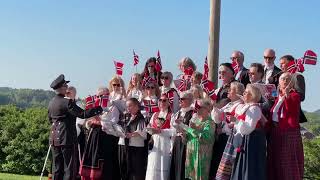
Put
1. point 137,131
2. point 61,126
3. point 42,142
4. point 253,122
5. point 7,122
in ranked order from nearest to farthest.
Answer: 1. point 253,122
2. point 137,131
3. point 61,126
4. point 42,142
5. point 7,122

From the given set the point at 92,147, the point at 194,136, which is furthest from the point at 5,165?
the point at 194,136

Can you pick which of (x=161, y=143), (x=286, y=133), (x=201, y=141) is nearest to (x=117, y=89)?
(x=161, y=143)

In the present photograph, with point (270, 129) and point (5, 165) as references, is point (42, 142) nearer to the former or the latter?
point (5, 165)

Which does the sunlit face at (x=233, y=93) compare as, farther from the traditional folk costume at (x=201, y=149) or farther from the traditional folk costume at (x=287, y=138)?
the traditional folk costume at (x=287, y=138)

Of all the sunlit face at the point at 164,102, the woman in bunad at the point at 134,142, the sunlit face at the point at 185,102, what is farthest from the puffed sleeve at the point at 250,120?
the woman in bunad at the point at 134,142

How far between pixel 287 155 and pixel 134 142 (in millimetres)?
2742

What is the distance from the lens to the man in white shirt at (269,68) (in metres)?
7.84

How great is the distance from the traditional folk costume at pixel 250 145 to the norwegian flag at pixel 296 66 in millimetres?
869

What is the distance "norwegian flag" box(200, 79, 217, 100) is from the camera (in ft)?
26.7

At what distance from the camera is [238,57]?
8391 mm

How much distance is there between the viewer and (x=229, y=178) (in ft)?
23.4

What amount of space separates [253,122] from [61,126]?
12.1ft

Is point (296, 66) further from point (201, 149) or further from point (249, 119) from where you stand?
point (201, 149)

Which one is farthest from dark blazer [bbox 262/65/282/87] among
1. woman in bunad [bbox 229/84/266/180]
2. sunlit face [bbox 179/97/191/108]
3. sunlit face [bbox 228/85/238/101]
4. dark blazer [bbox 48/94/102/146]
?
dark blazer [bbox 48/94/102/146]
